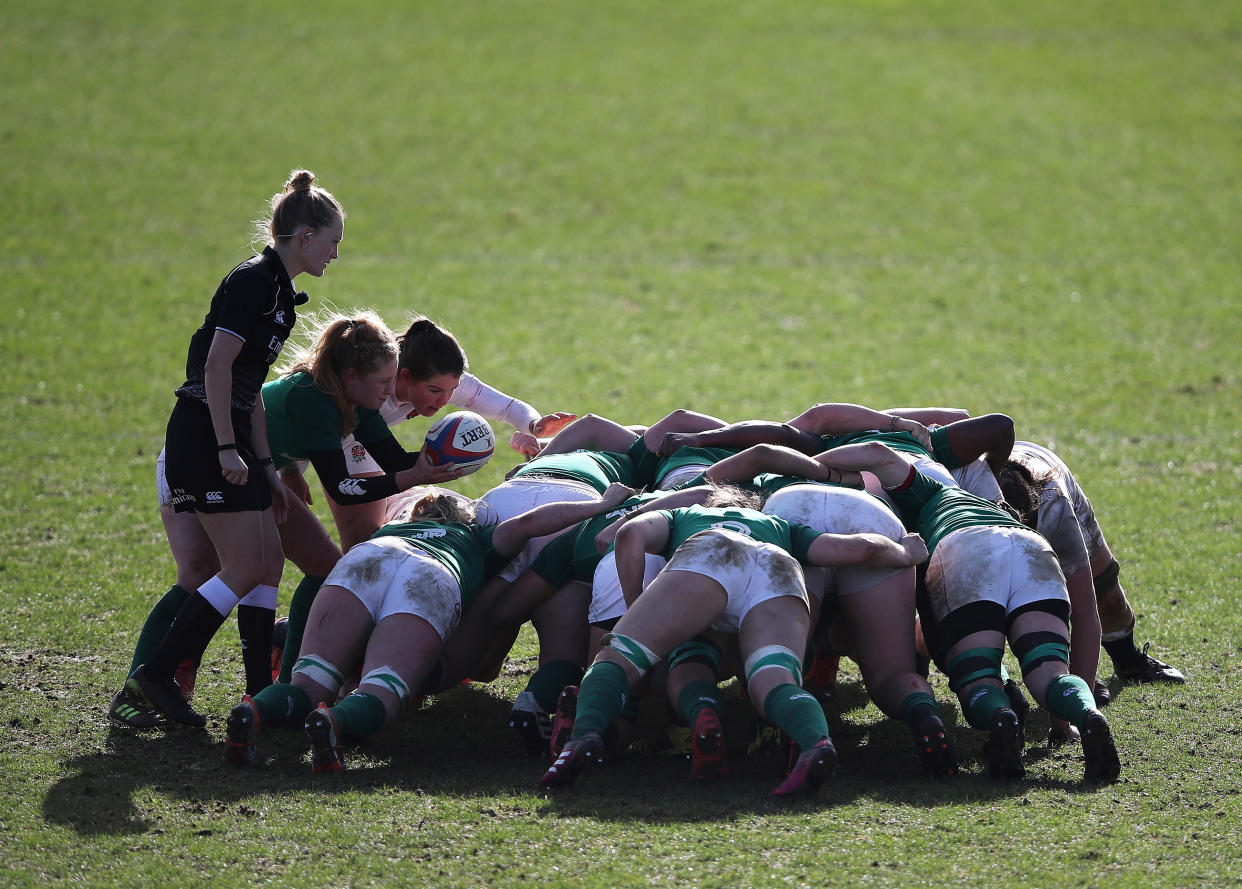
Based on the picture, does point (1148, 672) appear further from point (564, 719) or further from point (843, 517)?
point (564, 719)

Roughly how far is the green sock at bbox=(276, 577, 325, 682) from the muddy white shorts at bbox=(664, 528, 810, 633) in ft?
5.72

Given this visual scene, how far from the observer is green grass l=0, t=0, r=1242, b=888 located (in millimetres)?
4152

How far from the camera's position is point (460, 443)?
6148 millimetres

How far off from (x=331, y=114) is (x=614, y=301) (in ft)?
25.1

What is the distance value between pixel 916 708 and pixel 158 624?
3098 mm

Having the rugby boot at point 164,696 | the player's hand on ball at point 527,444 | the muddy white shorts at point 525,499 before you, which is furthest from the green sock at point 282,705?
the player's hand on ball at point 527,444

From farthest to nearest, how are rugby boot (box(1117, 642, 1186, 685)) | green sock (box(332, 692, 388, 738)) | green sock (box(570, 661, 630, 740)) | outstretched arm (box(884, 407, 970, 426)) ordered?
outstretched arm (box(884, 407, 970, 426)) < rugby boot (box(1117, 642, 1186, 685)) < green sock (box(332, 692, 388, 738)) < green sock (box(570, 661, 630, 740))

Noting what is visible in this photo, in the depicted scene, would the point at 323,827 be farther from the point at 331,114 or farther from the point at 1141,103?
the point at 1141,103

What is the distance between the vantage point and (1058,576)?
16.4 feet

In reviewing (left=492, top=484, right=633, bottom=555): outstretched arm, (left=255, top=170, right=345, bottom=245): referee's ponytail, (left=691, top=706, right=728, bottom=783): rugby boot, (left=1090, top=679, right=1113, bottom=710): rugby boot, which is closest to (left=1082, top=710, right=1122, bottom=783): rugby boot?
(left=1090, top=679, right=1113, bottom=710): rugby boot

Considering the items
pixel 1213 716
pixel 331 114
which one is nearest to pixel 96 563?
pixel 1213 716

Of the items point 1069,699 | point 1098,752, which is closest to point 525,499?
point 1069,699

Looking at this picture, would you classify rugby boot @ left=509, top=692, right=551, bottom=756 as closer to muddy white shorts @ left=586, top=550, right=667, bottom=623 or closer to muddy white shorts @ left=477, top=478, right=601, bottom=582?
muddy white shorts @ left=586, top=550, right=667, bottom=623

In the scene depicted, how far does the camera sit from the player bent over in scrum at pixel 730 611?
4375mm
